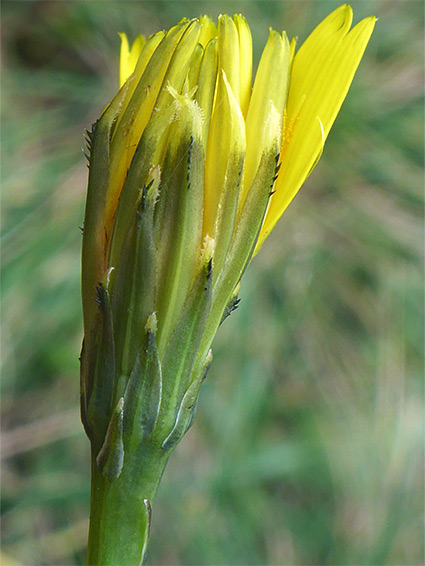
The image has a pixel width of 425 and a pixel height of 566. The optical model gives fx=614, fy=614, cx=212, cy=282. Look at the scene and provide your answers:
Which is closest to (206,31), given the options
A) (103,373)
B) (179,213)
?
(179,213)

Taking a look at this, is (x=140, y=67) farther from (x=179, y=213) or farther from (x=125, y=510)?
(x=125, y=510)

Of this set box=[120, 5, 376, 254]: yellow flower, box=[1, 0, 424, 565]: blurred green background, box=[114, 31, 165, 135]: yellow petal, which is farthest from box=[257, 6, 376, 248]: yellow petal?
box=[1, 0, 424, 565]: blurred green background

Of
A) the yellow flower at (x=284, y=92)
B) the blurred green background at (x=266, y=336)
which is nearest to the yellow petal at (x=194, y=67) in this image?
the yellow flower at (x=284, y=92)

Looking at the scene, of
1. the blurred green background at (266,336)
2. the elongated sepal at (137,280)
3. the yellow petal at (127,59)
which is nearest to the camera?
Result: the elongated sepal at (137,280)

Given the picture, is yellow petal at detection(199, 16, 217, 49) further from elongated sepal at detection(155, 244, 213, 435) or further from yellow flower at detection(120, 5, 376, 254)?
elongated sepal at detection(155, 244, 213, 435)

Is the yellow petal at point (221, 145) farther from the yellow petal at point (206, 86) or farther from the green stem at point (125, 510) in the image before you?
the green stem at point (125, 510)

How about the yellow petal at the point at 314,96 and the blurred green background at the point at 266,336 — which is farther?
the blurred green background at the point at 266,336

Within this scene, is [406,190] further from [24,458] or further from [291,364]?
[24,458]
